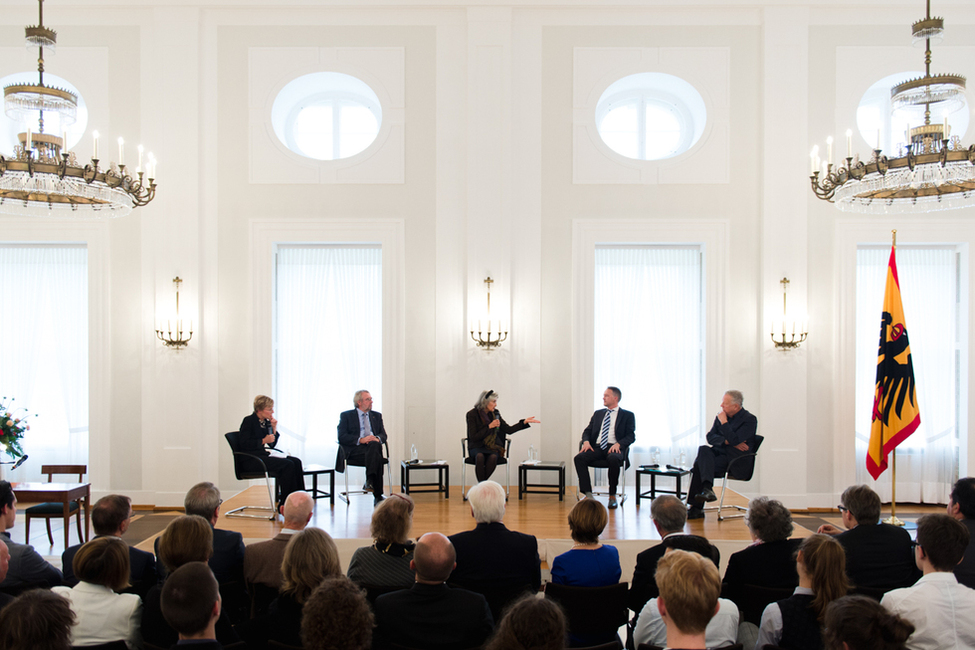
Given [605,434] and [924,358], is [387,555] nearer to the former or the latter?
[605,434]

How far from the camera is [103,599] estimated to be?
2889mm

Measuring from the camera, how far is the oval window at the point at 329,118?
8.83 meters

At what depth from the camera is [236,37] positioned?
8.51 meters

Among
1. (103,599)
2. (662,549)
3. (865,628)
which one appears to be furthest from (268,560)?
(865,628)


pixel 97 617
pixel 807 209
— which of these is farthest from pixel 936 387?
pixel 97 617

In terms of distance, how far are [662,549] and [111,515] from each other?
9.81 ft

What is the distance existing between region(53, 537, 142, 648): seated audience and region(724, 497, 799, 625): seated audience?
116 inches

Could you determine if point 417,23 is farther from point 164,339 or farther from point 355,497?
point 355,497

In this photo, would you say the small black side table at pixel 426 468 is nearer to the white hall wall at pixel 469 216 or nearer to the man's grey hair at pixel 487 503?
the white hall wall at pixel 469 216

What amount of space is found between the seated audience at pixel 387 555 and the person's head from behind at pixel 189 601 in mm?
1040

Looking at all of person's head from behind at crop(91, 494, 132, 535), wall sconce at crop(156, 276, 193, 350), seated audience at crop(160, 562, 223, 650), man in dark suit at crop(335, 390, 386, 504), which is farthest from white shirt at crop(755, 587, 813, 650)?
wall sconce at crop(156, 276, 193, 350)

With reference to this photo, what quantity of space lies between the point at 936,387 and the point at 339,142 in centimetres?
852

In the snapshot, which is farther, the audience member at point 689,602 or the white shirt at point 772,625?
the white shirt at point 772,625

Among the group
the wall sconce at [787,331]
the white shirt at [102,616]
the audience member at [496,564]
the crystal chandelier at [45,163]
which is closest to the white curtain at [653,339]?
the wall sconce at [787,331]
